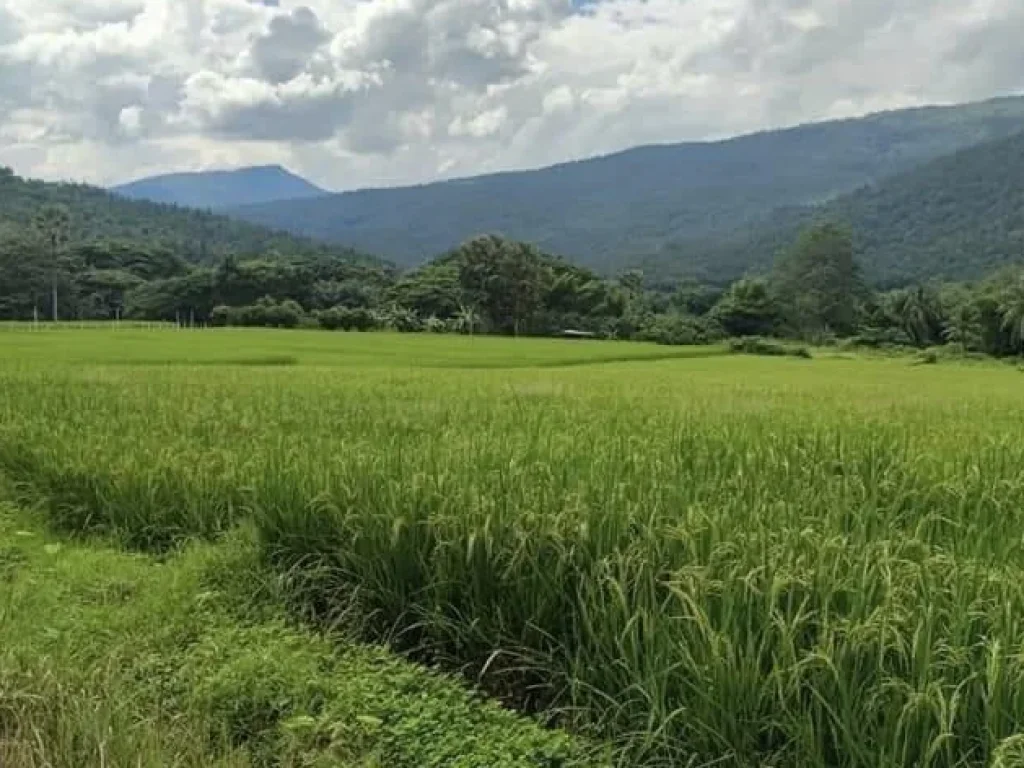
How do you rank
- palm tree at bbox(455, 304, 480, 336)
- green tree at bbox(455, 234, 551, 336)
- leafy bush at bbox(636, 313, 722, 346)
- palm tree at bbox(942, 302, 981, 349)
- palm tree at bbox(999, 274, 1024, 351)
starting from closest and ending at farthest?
palm tree at bbox(999, 274, 1024, 351) → palm tree at bbox(942, 302, 981, 349) → leafy bush at bbox(636, 313, 722, 346) → palm tree at bbox(455, 304, 480, 336) → green tree at bbox(455, 234, 551, 336)

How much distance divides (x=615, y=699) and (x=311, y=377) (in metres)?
16.9

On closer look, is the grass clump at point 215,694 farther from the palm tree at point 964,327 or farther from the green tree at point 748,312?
the green tree at point 748,312

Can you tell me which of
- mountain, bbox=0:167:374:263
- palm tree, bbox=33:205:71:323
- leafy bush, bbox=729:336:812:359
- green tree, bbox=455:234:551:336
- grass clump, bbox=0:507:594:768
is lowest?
leafy bush, bbox=729:336:812:359

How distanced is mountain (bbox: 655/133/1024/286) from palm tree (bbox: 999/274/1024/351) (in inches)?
2749

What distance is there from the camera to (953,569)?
397cm

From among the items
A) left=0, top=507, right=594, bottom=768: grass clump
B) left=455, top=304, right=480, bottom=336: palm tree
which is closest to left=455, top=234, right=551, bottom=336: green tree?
left=455, top=304, right=480, bottom=336: palm tree

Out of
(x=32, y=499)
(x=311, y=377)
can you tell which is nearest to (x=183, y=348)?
(x=311, y=377)

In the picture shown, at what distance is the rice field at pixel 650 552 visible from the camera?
346cm

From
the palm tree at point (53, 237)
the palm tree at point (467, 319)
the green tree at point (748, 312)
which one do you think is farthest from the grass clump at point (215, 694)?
the green tree at point (748, 312)

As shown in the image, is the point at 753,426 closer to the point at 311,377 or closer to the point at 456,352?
the point at 311,377

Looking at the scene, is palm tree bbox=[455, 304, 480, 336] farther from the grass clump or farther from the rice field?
the grass clump

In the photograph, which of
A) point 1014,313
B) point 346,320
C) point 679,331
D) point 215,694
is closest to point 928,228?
point 679,331

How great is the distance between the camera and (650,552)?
458 centimetres

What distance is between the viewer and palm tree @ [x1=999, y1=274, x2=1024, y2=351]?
66.2m
